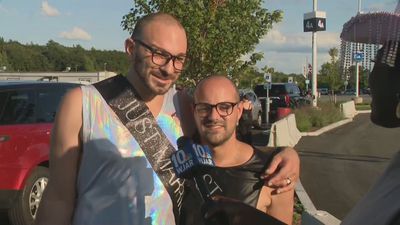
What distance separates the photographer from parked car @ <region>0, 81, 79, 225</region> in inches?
259

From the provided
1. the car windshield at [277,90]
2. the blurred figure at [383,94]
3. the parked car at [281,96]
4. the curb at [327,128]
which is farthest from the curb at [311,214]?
the car windshield at [277,90]

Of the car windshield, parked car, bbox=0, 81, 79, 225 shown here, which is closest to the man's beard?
parked car, bbox=0, 81, 79, 225

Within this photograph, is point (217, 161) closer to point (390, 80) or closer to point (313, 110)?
point (390, 80)

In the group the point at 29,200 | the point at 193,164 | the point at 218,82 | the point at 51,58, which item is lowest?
the point at 51,58

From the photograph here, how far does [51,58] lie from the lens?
89.5 metres

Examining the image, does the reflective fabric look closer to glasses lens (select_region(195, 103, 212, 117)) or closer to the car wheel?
glasses lens (select_region(195, 103, 212, 117))

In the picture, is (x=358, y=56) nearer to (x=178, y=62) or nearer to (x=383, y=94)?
(x=383, y=94)

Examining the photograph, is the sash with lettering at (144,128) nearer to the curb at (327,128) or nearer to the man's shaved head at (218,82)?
the man's shaved head at (218,82)

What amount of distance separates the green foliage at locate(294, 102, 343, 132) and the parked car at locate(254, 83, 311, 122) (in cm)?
158

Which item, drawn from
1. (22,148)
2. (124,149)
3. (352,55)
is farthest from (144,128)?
(22,148)

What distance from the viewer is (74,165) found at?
238 centimetres

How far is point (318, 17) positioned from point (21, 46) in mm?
71222

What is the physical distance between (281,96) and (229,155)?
23202mm

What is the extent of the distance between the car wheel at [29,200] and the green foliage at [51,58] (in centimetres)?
7393
